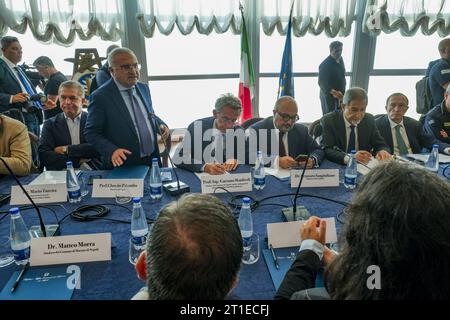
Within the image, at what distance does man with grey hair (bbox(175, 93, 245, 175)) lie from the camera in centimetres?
235

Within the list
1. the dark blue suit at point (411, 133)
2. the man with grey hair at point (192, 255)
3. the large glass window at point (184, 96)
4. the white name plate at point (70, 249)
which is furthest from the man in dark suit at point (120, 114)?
the large glass window at point (184, 96)

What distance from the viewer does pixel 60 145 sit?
2.55 meters

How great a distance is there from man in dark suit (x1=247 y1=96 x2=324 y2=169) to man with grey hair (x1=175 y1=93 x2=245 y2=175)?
13cm

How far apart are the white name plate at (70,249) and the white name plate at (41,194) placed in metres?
0.54

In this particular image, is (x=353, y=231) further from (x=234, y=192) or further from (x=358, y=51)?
(x=358, y=51)

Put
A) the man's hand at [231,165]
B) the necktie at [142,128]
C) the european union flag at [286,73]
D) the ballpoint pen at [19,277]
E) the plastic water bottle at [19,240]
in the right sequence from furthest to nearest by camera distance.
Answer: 1. the european union flag at [286,73]
2. the necktie at [142,128]
3. the man's hand at [231,165]
4. the plastic water bottle at [19,240]
5. the ballpoint pen at [19,277]

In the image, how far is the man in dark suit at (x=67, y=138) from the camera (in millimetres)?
2373

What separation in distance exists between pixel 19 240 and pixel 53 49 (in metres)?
4.47

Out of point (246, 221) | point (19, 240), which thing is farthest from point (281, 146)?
point (19, 240)

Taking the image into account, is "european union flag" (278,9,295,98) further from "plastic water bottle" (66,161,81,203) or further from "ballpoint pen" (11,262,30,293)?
"ballpoint pen" (11,262,30,293)

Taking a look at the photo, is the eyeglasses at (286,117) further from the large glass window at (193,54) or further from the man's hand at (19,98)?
the large glass window at (193,54)

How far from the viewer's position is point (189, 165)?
2.10 m

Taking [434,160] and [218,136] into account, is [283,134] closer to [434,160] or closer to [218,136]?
[218,136]

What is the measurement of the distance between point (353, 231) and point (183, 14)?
4.50 m
